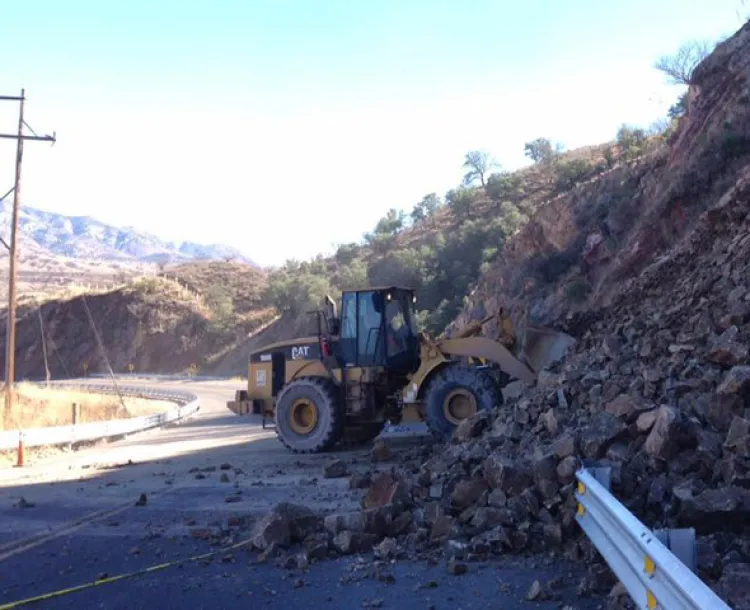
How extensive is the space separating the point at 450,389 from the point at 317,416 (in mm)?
2988

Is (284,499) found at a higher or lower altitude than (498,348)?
lower

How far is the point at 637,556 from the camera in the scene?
14.5 ft

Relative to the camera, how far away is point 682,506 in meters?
5.61

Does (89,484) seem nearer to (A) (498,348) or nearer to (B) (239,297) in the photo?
(A) (498,348)

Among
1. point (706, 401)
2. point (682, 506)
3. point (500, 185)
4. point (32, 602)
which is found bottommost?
point (32, 602)

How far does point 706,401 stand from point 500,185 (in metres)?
48.9

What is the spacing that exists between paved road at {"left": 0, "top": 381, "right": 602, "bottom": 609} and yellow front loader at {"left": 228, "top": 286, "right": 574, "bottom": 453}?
0.73 meters

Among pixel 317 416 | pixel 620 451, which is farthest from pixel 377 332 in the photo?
pixel 620 451

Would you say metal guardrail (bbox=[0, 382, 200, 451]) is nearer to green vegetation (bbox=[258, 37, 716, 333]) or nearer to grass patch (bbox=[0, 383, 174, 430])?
grass patch (bbox=[0, 383, 174, 430])

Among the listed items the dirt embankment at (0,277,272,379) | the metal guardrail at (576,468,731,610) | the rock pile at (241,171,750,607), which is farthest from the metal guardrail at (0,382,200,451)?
the dirt embankment at (0,277,272,379)

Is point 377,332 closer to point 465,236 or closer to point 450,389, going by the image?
point 450,389

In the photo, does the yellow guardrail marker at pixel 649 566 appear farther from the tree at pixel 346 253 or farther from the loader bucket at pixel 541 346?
the tree at pixel 346 253

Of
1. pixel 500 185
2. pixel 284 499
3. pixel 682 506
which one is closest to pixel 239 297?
pixel 500 185

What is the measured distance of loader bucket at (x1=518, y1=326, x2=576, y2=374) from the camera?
44.0 ft
